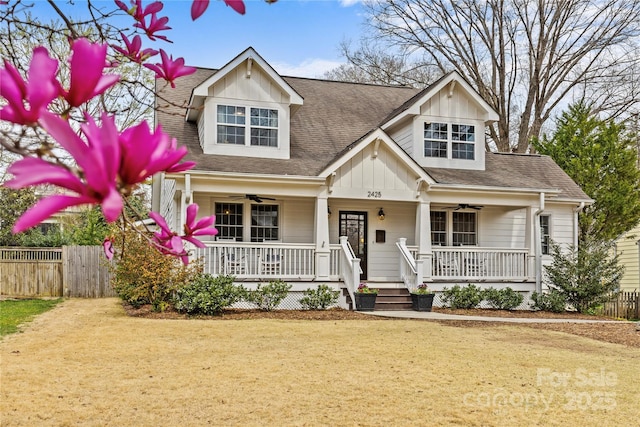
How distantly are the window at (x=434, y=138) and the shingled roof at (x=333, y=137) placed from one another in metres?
0.58

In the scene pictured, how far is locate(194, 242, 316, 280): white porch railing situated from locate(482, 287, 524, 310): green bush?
4.72 metres

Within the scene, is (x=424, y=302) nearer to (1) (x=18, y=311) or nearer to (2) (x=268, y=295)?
(2) (x=268, y=295)

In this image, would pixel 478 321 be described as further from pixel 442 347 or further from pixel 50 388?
pixel 50 388

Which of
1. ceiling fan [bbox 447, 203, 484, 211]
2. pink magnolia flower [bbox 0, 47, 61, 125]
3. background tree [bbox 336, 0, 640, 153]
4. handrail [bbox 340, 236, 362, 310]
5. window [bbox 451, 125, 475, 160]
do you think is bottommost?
handrail [bbox 340, 236, 362, 310]

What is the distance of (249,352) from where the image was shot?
8602 millimetres

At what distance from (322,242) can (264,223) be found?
6.74 ft

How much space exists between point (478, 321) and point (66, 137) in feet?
41.8

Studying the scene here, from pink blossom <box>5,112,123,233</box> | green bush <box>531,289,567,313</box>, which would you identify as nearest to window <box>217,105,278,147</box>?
green bush <box>531,289,567,313</box>

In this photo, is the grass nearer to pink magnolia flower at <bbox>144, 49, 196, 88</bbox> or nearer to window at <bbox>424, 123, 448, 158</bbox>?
pink magnolia flower at <bbox>144, 49, 196, 88</bbox>

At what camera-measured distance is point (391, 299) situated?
1497 centimetres

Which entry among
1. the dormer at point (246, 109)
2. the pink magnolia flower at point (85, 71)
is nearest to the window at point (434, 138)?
the dormer at point (246, 109)

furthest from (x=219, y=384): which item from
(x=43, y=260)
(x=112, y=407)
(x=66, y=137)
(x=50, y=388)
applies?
(x=43, y=260)

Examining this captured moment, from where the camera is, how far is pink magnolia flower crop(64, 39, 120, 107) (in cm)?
107

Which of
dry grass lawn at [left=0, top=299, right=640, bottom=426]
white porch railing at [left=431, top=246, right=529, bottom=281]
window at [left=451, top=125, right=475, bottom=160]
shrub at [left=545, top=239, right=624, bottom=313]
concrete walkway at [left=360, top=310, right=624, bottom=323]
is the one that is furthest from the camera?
window at [left=451, top=125, right=475, bottom=160]
